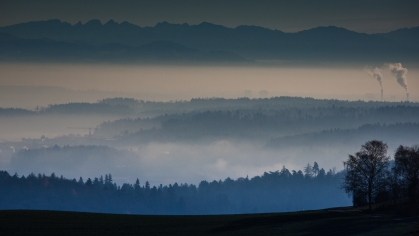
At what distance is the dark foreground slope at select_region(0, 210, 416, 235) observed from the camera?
319ft

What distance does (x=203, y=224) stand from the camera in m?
110

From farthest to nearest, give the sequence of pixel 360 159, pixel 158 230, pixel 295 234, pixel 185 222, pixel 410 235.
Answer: pixel 360 159, pixel 185 222, pixel 158 230, pixel 295 234, pixel 410 235

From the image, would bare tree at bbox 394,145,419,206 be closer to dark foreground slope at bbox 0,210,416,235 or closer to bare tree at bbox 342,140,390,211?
bare tree at bbox 342,140,390,211

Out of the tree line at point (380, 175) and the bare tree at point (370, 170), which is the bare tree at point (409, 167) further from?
the bare tree at point (370, 170)

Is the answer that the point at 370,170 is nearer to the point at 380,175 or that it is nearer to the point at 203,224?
the point at 380,175

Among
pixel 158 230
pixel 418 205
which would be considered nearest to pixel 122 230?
pixel 158 230

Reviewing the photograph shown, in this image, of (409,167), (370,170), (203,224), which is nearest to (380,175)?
(370,170)

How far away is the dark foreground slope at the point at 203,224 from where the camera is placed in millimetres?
97375

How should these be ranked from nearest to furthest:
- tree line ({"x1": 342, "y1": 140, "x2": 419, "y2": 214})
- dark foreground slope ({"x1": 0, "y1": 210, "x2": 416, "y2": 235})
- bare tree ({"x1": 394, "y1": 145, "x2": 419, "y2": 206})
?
dark foreground slope ({"x1": 0, "y1": 210, "x2": 416, "y2": 235})
bare tree ({"x1": 394, "y1": 145, "x2": 419, "y2": 206})
tree line ({"x1": 342, "y1": 140, "x2": 419, "y2": 214})

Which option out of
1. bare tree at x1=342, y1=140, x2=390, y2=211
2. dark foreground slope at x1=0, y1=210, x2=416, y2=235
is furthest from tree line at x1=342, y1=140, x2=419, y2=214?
dark foreground slope at x1=0, y1=210, x2=416, y2=235

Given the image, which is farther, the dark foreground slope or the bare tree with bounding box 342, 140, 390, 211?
the bare tree with bounding box 342, 140, 390, 211

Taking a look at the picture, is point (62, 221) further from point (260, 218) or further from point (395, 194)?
point (395, 194)

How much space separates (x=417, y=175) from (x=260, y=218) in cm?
2330

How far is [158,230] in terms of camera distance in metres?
105
